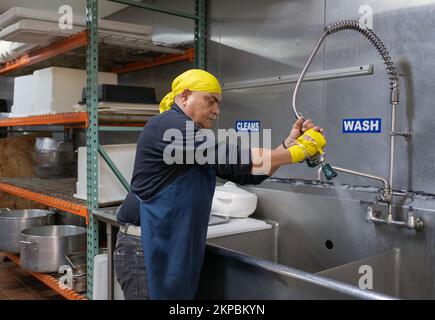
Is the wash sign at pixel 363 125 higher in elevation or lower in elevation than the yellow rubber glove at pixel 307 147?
higher

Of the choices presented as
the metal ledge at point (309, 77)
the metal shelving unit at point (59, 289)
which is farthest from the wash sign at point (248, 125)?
the metal shelving unit at point (59, 289)

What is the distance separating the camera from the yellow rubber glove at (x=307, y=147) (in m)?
1.43

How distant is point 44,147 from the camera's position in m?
3.52

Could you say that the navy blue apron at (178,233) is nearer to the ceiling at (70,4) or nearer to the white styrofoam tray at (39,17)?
the white styrofoam tray at (39,17)

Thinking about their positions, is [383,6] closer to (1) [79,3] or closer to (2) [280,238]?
(2) [280,238]

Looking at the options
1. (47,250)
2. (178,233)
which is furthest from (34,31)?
(178,233)

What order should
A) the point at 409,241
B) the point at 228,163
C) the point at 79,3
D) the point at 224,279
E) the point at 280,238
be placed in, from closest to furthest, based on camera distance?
the point at 228,163 < the point at 224,279 < the point at 409,241 < the point at 280,238 < the point at 79,3

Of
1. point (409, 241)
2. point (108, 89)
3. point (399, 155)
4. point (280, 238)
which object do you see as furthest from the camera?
point (108, 89)

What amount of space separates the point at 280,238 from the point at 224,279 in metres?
0.84

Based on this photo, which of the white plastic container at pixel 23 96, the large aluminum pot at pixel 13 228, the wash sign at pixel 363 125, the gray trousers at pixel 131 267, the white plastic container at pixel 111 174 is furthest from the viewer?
the white plastic container at pixel 23 96

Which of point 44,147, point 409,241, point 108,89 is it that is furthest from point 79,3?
point 409,241

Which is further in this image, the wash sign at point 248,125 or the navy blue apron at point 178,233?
the wash sign at point 248,125
